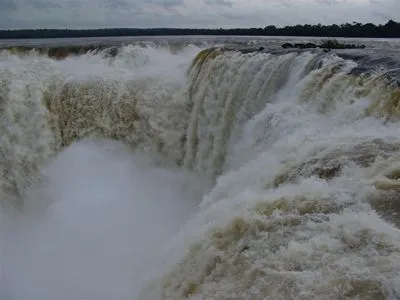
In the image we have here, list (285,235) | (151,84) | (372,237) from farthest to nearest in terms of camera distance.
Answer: (151,84)
(285,235)
(372,237)

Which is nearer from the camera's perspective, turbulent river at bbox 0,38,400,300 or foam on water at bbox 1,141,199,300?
turbulent river at bbox 0,38,400,300

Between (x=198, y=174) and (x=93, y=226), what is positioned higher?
(x=198, y=174)

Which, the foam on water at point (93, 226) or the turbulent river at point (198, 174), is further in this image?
the foam on water at point (93, 226)

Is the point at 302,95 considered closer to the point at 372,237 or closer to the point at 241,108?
the point at 241,108

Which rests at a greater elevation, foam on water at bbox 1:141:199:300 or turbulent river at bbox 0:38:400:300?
turbulent river at bbox 0:38:400:300

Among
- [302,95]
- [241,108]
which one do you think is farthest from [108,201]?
[302,95]

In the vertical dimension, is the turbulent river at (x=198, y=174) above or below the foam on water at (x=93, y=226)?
above

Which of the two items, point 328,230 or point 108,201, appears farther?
point 108,201

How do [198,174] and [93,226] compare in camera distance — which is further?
[198,174]
